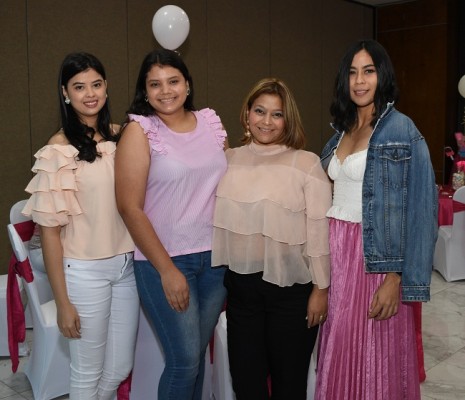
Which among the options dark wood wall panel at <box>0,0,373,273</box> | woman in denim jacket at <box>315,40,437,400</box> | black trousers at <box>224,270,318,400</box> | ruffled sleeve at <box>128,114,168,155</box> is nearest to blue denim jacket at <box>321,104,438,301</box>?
woman in denim jacket at <box>315,40,437,400</box>

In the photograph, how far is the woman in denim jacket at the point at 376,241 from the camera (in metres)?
1.79

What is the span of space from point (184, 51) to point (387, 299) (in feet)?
15.7

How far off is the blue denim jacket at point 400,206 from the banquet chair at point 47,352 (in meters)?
1.64

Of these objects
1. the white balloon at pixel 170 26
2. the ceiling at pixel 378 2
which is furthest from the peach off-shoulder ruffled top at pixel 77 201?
the ceiling at pixel 378 2

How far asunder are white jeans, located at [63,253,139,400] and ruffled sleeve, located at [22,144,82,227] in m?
0.17

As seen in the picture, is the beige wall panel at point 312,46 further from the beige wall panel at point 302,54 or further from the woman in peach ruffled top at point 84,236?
the woman in peach ruffled top at point 84,236

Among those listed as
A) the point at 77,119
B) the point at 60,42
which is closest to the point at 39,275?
the point at 77,119

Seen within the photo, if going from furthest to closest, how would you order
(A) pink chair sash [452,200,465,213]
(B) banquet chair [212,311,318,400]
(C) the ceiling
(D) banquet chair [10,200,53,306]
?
(C) the ceiling, (A) pink chair sash [452,200,465,213], (D) banquet chair [10,200,53,306], (B) banquet chair [212,311,318,400]

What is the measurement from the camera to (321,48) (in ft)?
25.7

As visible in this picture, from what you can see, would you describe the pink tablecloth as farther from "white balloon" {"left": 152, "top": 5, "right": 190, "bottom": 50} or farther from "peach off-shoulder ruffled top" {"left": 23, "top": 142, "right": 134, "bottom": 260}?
"peach off-shoulder ruffled top" {"left": 23, "top": 142, "right": 134, "bottom": 260}

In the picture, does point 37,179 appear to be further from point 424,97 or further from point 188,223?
point 424,97

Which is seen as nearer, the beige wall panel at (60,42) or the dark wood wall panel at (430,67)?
the beige wall panel at (60,42)

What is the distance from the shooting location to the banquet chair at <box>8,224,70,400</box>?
273 centimetres

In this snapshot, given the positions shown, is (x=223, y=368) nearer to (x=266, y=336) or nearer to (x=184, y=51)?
(x=266, y=336)
